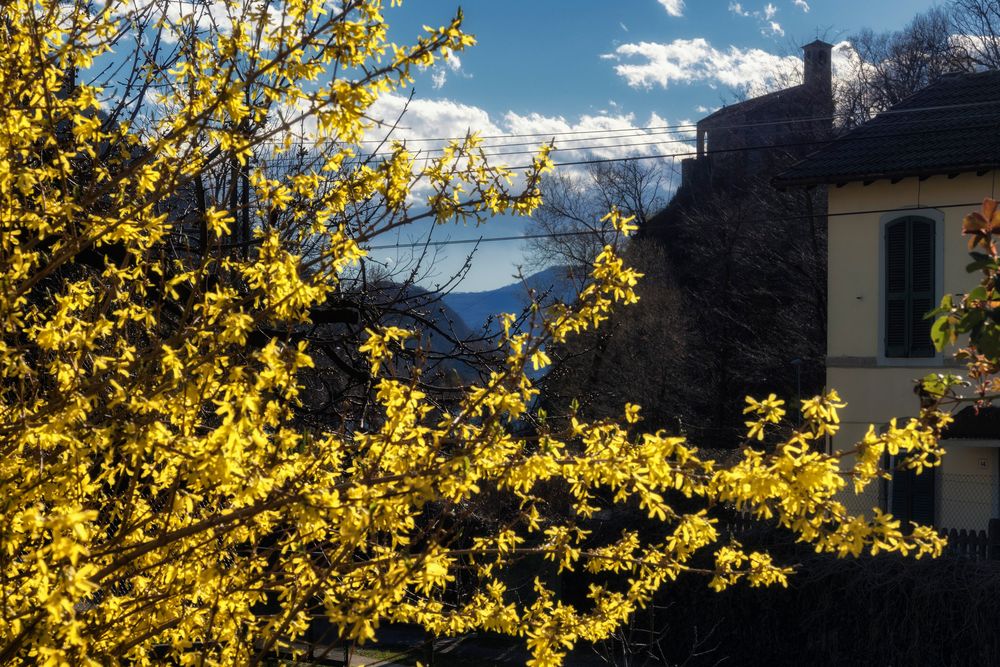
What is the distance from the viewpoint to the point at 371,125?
4.07m

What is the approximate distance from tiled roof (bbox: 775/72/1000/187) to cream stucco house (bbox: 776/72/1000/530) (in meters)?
0.03

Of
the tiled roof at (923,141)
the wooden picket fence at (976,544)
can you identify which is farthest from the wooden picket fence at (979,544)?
the tiled roof at (923,141)

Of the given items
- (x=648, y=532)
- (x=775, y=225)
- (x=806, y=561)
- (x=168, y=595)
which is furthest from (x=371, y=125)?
(x=775, y=225)

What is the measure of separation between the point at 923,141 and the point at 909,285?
8.25 feet

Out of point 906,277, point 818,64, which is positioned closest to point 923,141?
point 906,277

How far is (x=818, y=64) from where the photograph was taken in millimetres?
37688

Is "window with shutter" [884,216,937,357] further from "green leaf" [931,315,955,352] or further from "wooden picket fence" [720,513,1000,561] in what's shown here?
"green leaf" [931,315,955,352]

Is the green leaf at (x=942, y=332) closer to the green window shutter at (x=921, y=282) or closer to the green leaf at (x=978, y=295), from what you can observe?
the green leaf at (x=978, y=295)

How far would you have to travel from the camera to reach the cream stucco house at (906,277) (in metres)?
14.5

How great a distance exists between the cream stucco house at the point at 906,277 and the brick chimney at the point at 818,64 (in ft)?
69.5

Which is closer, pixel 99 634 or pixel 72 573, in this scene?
pixel 72 573

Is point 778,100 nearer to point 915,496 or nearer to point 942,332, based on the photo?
point 915,496

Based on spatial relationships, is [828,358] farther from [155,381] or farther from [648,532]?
[155,381]

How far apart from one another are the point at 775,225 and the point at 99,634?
30.3 metres
